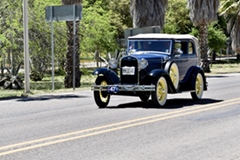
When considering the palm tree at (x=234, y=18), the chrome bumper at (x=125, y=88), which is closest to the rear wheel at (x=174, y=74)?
the chrome bumper at (x=125, y=88)

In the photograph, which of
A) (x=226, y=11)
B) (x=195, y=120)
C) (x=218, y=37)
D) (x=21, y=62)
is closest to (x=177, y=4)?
(x=218, y=37)

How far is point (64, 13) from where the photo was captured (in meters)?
22.0

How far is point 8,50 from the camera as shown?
1119 inches

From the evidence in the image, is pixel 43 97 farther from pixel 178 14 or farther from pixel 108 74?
pixel 178 14

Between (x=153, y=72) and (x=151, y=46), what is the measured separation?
1495 mm

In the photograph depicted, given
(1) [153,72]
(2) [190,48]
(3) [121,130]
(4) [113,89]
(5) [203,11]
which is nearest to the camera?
(3) [121,130]

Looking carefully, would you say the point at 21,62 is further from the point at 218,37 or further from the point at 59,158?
the point at 218,37

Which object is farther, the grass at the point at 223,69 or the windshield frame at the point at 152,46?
the grass at the point at 223,69

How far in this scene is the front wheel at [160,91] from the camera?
48.8 feet

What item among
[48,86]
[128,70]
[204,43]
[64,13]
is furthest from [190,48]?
[204,43]

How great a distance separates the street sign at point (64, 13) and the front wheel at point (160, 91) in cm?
741

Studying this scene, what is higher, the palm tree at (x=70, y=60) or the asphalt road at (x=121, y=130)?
the palm tree at (x=70, y=60)

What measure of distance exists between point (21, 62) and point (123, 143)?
1986 centimetres

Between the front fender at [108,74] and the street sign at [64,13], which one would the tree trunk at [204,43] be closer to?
the street sign at [64,13]
